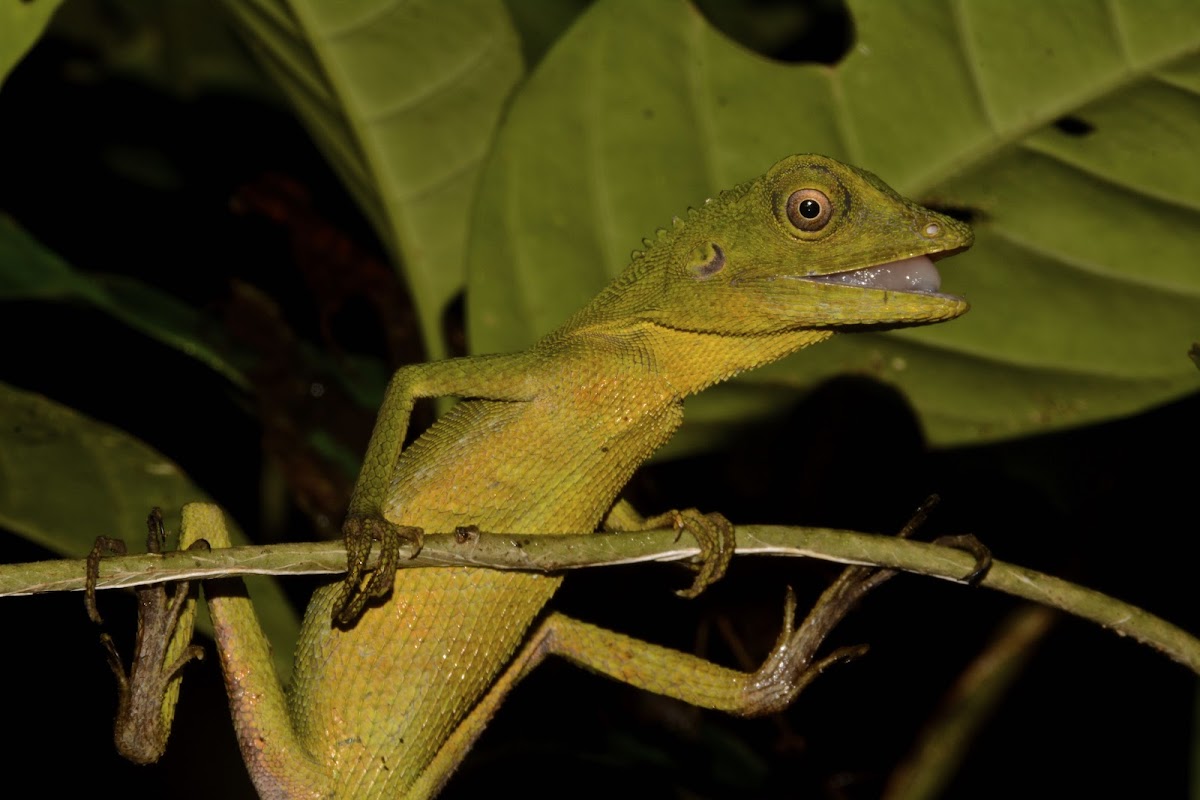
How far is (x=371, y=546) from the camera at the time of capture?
207cm

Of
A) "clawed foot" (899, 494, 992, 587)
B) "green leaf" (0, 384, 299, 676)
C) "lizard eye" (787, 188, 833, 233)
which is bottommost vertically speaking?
"green leaf" (0, 384, 299, 676)

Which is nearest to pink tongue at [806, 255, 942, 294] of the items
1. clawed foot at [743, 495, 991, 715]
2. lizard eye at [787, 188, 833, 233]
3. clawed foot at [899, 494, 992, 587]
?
lizard eye at [787, 188, 833, 233]

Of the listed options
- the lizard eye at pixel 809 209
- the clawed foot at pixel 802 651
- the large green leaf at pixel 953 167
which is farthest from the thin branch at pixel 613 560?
the large green leaf at pixel 953 167

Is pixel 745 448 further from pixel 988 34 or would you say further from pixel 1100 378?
pixel 988 34

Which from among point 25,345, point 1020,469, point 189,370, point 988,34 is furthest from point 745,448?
point 25,345

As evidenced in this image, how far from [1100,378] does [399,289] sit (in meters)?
2.11

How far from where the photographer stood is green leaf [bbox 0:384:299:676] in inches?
112

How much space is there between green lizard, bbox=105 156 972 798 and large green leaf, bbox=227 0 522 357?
897 mm

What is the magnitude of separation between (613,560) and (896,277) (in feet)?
3.22

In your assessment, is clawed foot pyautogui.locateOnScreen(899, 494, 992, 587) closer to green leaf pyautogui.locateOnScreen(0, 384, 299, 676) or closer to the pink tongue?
the pink tongue

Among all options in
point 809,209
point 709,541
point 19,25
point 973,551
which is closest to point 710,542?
point 709,541

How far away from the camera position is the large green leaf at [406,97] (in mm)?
3152

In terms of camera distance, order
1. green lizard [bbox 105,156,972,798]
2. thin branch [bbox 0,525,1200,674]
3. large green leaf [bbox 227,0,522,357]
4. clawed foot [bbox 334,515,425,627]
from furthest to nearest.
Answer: large green leaf [bbox 227,0,522,357]
green lizard [bbox 105,156,972,798]
clawed foot [bbox 334,515,425,627]
thin branch [bbox 0,525,1200,674]

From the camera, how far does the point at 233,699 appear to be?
250cm
